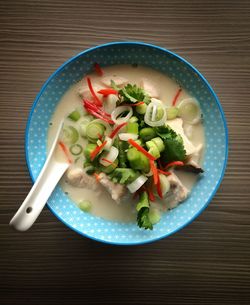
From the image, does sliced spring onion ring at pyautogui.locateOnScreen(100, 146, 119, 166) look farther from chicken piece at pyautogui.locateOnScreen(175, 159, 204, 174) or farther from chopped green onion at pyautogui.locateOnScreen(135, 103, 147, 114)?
chicken piece at pyautogui.locateOnScreen(175, 159, 204, 174)

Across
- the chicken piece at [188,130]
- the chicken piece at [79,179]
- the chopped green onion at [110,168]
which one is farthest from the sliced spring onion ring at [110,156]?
the chicken piece at [188,130]

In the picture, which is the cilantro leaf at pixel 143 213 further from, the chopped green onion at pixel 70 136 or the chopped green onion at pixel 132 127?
the chopped green onion at pixel 70 136

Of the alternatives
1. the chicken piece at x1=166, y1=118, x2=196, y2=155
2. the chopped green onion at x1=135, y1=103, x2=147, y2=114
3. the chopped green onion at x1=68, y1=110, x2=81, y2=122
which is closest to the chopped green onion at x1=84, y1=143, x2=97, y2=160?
the chopped green onion at x1=68, y1=110, x2=81, y2=122

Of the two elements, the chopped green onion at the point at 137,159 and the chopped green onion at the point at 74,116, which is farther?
the chopped green onion at the point at 74,116

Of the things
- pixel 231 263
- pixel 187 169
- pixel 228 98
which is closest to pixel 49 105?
pixel 187 169

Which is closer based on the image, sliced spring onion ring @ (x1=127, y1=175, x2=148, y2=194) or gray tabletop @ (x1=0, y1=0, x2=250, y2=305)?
sliced spring onion ring @ (x1=127, y1=175, x2=148, y2=194)

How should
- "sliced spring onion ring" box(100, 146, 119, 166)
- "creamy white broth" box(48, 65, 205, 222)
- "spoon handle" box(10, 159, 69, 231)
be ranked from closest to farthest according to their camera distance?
"spoon handle" box(10, 159, 69, 231) → "sliced spring onion ring" box(100, 146, 119, 166) → "creamy white broth" box(48, 65, 205, 222)

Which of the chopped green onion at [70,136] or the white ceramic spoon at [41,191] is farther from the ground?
the chopped green onion at [70,136]
